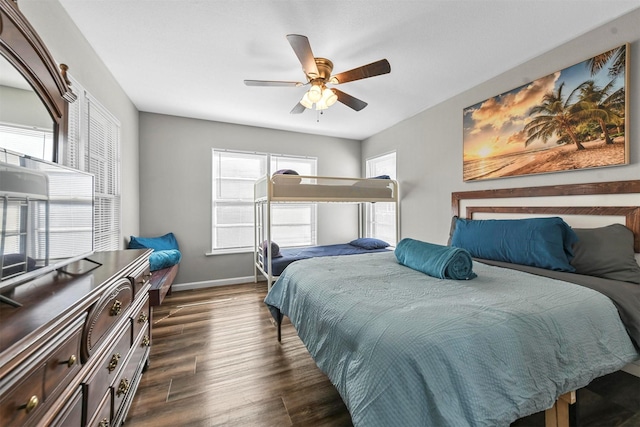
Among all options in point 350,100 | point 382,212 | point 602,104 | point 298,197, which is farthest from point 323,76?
point 382,212

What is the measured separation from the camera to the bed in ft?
2.89

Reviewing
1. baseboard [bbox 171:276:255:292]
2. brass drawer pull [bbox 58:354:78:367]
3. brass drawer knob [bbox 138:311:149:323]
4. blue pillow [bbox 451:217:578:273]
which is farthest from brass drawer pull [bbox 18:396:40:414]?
baseboard [bbox 171:276:255:292]

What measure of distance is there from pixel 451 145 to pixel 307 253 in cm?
239

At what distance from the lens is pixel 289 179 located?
3342 mm

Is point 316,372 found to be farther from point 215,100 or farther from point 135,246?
point 215,100

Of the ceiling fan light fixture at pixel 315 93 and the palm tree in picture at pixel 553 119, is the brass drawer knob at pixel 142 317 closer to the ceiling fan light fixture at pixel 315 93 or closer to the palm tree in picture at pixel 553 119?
the ceiling fan light fixture at pixel 315 93

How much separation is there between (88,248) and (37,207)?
44 centimetres

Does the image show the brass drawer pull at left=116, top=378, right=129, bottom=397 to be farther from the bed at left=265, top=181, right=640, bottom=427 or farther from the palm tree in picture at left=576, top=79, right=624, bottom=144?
the palm tree in picture at left=576, top=79, right=624, bottom=144

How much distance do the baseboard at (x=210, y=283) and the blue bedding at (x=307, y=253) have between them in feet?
2.54

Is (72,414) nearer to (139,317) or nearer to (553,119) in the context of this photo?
(139,317)

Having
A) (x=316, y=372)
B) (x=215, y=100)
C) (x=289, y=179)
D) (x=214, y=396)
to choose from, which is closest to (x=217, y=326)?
(x=214, y=396)

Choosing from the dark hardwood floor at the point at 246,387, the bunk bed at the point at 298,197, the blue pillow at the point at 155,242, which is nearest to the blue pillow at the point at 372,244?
the bunk bed at the point at 298,197

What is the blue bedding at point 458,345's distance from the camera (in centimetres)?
88

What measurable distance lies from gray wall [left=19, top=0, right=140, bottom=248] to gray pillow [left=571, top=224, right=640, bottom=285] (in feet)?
12.2
